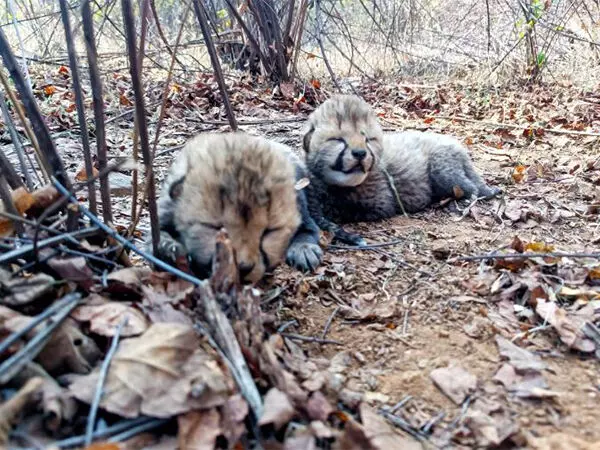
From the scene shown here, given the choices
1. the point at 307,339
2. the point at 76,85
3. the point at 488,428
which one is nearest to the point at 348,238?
the point at 307,339

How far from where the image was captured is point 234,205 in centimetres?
297

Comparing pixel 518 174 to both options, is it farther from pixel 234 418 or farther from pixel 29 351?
pixel 29 351

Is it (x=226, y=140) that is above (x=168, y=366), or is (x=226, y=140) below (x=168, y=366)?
above

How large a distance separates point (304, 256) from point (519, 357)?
1.72 m

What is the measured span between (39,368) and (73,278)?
1.80ft

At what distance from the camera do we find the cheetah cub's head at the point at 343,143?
512cm

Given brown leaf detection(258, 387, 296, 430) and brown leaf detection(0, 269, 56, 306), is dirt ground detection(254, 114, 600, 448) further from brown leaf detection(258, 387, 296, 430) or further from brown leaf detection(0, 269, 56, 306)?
brown leaf detection(0, 269, 56, 306)

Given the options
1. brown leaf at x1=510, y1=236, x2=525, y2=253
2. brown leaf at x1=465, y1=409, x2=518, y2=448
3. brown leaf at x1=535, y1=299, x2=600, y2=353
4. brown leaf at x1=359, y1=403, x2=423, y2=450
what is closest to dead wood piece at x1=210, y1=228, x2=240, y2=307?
brown leaf at x1=359, y1=403, x2=423, y2=450

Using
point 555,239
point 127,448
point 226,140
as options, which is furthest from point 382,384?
point 555,239

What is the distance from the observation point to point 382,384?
2.62 meters

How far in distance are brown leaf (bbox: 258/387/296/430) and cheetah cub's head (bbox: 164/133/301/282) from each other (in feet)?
3.07

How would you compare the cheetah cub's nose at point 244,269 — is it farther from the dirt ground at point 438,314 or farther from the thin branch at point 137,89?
the thin branch at point 137,89

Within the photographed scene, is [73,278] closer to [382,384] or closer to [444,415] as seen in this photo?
[382,384]

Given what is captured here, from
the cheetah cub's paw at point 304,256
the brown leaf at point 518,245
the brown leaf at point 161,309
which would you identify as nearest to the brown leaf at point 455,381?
the brown leaf at point 161,309
